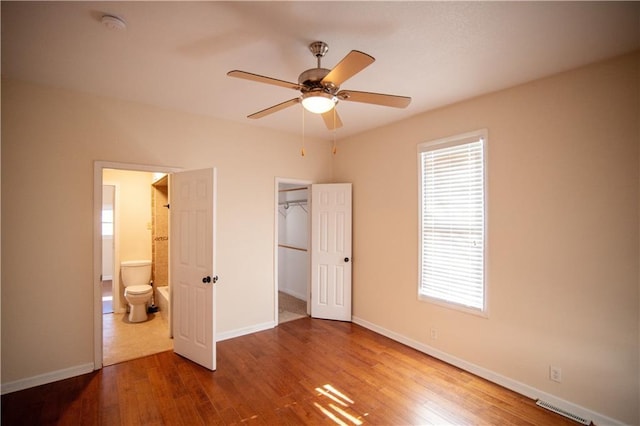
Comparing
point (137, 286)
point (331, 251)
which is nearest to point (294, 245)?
point (331, 251)

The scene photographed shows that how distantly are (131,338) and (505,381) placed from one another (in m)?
4.31

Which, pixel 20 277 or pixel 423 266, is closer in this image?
pixel 20 277

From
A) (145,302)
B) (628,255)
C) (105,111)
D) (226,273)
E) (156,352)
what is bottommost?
(156,352)

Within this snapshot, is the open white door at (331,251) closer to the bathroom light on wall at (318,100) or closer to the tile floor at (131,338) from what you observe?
the tile floor at (131,338)

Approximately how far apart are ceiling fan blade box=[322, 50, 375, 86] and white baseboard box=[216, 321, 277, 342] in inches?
131

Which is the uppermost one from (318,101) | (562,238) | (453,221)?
(318,101)

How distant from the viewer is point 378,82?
2670mm

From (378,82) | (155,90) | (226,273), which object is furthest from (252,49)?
(226,273)

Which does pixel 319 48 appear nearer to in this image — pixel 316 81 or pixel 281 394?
pixel 316 81

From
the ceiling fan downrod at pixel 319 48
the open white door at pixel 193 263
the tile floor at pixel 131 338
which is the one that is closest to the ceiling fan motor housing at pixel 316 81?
the ceiling fan downrod at pixel 319 48

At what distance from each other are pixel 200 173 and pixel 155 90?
903 mm

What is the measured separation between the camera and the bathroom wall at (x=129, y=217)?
4742 mm

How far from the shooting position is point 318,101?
6.52 feet

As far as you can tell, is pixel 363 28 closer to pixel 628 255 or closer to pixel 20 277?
pixel 628 255
